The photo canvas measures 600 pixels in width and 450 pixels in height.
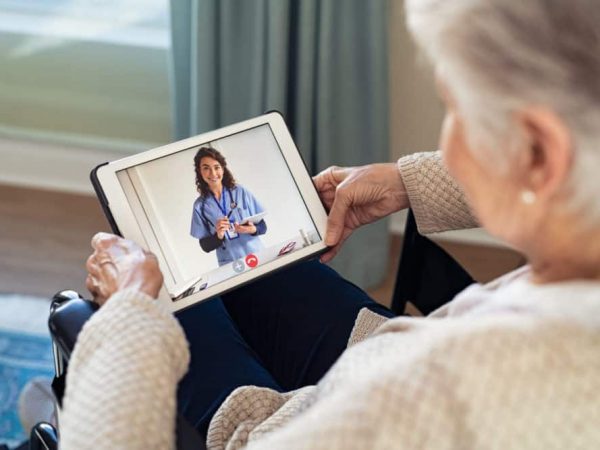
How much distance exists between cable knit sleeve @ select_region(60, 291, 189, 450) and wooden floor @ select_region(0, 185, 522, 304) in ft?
3.90

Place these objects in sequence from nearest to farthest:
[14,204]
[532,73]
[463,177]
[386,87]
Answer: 1. [532,73]
2. [463,177]
3. [386,87]
4. [14,204]

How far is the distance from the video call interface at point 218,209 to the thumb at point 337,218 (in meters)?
0.02

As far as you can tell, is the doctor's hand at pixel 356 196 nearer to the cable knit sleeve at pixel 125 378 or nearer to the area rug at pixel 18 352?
the cable knit sleeve at pixel 125 378

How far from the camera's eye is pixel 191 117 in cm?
189

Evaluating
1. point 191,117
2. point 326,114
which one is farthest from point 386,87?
point 191,117

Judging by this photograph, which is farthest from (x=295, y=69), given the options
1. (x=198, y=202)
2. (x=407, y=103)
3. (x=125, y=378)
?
(x=125, y=378)

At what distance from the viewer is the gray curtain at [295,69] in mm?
1718

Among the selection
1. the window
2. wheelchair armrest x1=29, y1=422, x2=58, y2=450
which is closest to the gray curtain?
the window

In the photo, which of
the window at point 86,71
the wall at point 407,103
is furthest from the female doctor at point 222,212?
the window at point 86,71

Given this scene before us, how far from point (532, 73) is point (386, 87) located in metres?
1.25

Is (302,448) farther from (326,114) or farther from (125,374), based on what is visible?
(326,114)

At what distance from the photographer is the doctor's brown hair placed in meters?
1.10

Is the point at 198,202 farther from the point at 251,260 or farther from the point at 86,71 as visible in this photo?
the point at 86,71

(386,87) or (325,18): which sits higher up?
(325,18)
